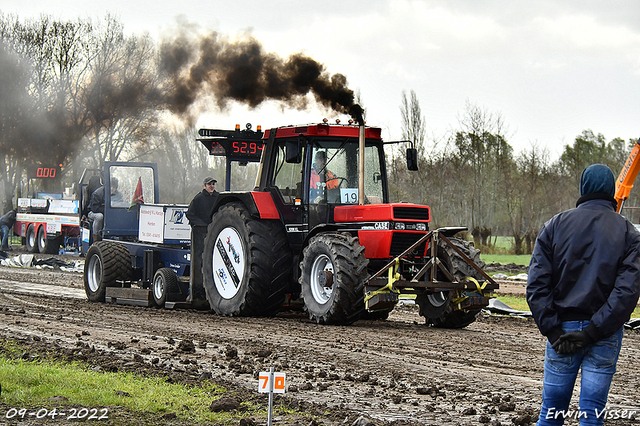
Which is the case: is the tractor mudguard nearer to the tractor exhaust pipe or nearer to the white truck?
the tractor exhaust pipe

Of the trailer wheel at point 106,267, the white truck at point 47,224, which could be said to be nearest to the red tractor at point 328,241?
the trailer wheel at point 106,267

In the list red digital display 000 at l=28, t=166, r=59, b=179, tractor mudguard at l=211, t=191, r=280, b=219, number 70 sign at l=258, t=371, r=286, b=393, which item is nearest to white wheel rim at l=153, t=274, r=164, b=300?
tractor mudguard at l=211, t=191, r=280, b=219

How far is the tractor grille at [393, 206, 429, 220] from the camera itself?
34.5 feet

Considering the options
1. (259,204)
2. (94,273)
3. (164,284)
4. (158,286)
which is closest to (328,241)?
(259,204)

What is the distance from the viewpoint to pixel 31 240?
1243 inches

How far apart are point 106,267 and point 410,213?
617 centimetres

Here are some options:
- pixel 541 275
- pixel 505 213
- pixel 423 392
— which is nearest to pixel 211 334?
pixel 423 392

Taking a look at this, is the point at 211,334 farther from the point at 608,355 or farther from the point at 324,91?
the point at 608,355

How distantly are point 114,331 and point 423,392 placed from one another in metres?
5.05

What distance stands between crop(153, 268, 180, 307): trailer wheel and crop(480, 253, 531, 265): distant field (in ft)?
52.9

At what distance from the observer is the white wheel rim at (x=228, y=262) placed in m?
11.7

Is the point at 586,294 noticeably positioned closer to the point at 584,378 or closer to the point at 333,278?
the point at 584,378

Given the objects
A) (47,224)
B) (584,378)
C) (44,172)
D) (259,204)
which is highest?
(44,172)

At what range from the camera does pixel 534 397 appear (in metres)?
6.33
